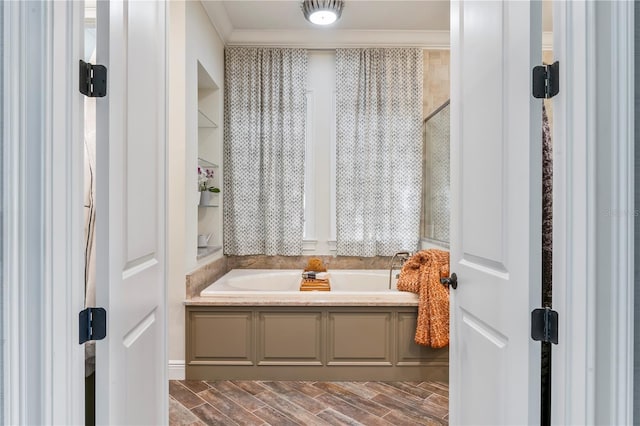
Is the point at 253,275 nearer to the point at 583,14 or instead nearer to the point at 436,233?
the point at 436,233

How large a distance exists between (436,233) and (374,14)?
2019 millimetres

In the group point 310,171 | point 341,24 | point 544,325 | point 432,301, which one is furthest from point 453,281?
point 341,24

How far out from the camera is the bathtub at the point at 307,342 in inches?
105

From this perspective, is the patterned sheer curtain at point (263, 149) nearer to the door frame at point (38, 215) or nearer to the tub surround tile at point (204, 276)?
the tub surround tile at point (204, 276)

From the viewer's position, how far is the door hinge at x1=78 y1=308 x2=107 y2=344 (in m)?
0.92

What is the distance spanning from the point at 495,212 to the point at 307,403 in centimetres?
179

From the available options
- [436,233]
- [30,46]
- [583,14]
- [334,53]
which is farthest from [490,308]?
[334,53]

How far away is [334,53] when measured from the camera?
3.83 metres

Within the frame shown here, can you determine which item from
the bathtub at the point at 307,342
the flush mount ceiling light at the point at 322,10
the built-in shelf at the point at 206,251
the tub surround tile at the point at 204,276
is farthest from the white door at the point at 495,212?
the built-in shelf at the point at 206,251

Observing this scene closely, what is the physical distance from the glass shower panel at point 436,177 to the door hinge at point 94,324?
2.69m

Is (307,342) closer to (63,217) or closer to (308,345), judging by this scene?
(308,345)

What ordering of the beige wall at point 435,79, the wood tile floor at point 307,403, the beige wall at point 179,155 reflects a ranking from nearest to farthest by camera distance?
1. the wood tile floor at point 307,403
2. the beige wall at point 179,155
3. the beige wall at point 435,79

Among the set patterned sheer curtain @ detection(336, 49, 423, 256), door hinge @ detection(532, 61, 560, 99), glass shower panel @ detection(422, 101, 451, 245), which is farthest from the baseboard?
door hinge @ detection(532, 61, 560, 99)

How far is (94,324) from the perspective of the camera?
943 mm
